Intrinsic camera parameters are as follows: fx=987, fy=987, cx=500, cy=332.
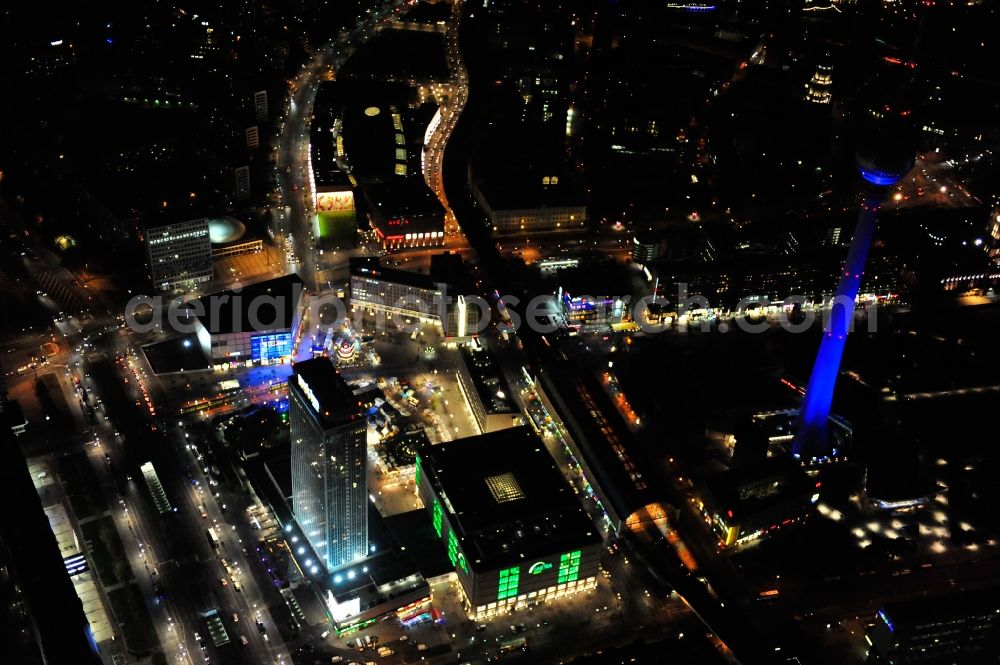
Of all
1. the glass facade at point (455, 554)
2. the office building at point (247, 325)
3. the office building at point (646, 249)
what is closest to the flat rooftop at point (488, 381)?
the glass facade at point (455, 554)

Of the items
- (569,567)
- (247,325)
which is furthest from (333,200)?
(569,567)

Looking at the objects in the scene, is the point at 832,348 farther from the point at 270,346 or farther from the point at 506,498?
the point at 270,346

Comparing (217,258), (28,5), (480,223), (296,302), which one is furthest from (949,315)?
(28,5)

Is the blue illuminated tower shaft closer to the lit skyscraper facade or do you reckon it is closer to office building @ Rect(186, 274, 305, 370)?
the lit skyscraper facade

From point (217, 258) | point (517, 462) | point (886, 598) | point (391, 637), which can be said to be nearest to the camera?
point (391, 637)

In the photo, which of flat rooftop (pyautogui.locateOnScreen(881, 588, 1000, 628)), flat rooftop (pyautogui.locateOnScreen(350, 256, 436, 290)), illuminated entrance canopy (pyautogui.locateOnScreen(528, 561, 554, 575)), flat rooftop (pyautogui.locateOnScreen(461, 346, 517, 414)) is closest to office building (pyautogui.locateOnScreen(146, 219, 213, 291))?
flat rooftop (pyautogui.locateOnScreen(350, 256, 436, 290))

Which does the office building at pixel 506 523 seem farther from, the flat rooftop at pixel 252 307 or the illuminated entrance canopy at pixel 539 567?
the flat rooftop at pixel 252 307

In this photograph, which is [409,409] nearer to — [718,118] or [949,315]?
[949,315]
